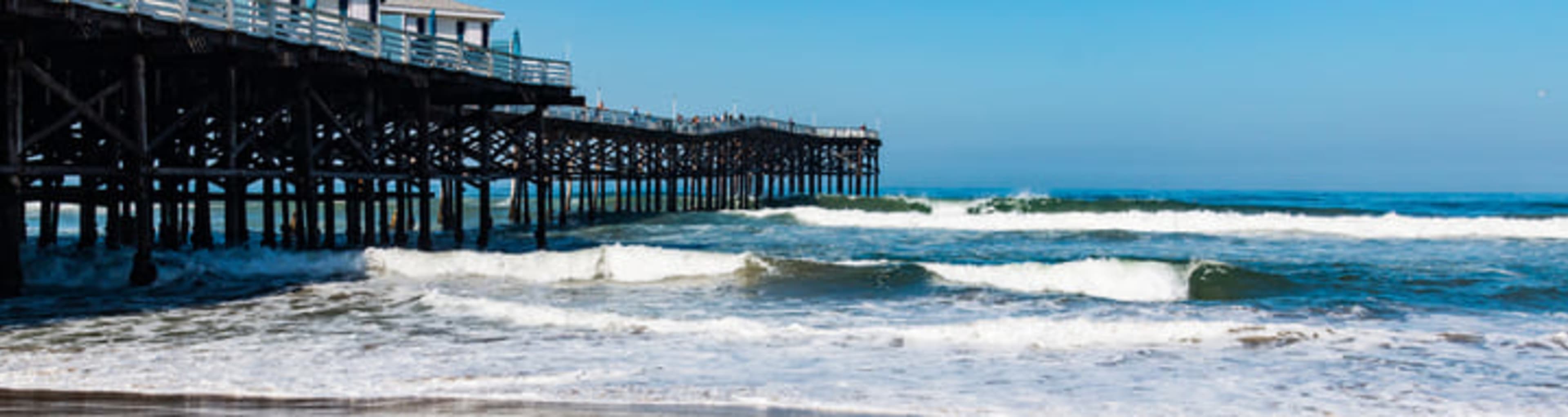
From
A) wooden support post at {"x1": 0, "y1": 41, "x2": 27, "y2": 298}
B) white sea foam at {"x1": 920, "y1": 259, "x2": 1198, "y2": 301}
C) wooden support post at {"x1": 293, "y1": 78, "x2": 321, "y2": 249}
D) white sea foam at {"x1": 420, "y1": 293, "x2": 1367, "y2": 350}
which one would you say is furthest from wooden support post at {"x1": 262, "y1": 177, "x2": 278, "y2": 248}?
A: white sea foam at {"x1": 920, "y1": 259, "x2": 1198, "y2": 301}

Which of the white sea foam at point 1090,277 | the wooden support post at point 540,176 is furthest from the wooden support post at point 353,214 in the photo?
the white sea foam at point 1090,277

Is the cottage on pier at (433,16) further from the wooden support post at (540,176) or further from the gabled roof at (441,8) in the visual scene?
the wooden support post at (540,176)

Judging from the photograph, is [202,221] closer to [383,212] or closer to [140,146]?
[383,212]

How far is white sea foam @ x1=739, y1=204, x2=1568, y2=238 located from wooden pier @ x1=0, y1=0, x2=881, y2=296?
1687cm

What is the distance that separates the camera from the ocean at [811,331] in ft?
30.8

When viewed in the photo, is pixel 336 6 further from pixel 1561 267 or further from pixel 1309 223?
pixel 1309 223

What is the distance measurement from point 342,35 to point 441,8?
13125 mm

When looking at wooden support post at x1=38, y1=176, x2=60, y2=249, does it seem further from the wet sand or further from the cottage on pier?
the wet sand

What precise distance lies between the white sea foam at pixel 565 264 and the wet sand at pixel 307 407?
1091 cm

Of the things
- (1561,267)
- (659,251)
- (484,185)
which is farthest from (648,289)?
(1561,267)

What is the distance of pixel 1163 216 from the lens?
4519 centimetres

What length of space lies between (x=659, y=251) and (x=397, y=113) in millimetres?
5386

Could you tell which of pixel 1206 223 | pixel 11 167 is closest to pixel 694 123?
pixel 1206 223

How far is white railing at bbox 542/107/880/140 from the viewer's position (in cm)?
3744
